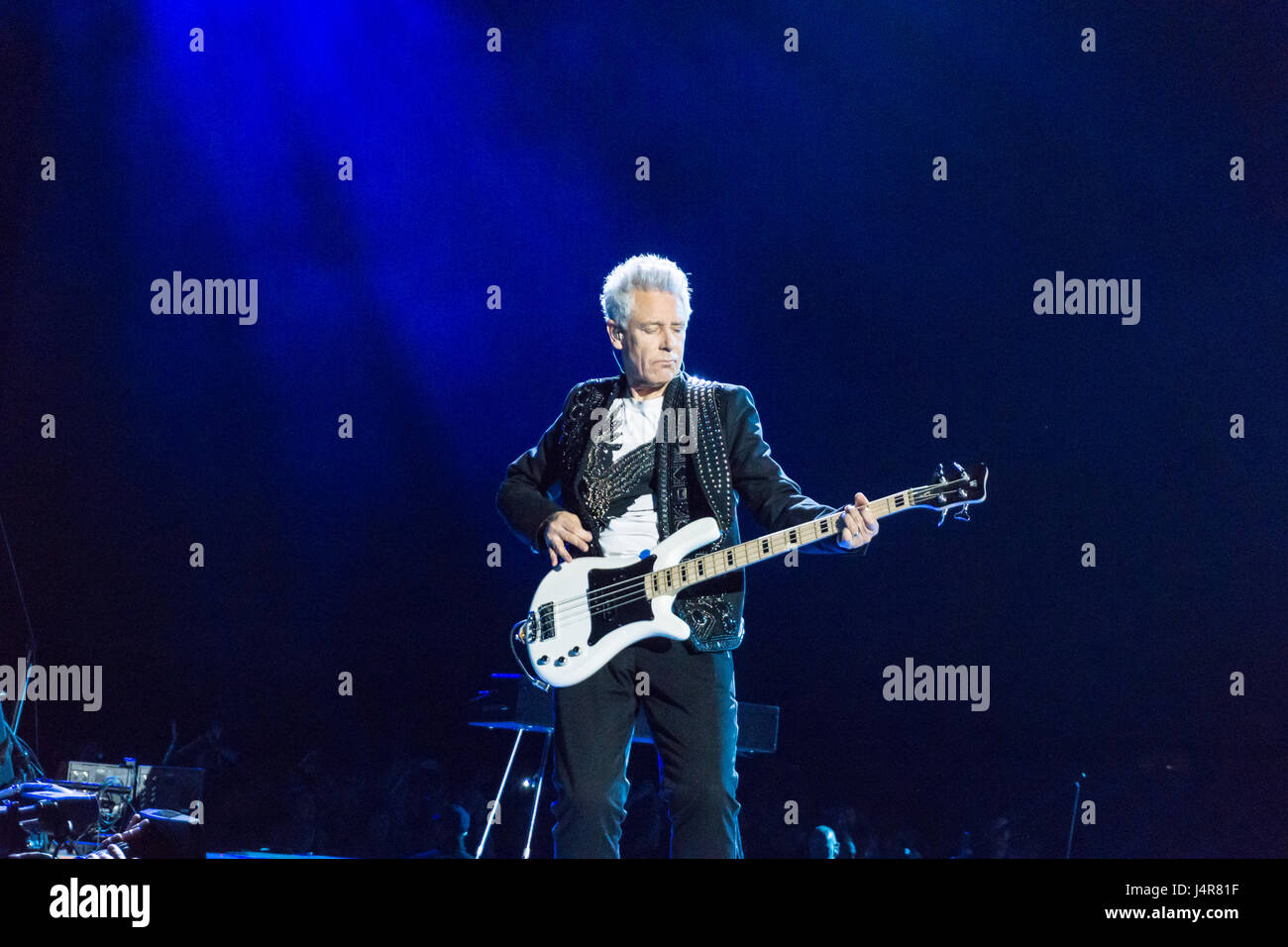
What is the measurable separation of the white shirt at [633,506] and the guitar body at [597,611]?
0.13 ft

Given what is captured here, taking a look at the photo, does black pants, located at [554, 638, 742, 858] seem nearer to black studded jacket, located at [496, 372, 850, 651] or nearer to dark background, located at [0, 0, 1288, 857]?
black studded jacket, located at [496, 372, 850, 651]

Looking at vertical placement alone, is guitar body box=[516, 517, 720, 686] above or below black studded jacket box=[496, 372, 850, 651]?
below

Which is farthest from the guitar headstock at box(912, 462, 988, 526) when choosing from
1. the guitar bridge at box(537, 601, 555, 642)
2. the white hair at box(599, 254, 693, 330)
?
the guitar bridge at box(537, 601, 555, 642)

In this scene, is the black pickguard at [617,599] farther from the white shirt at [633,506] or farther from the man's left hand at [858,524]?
the man's left hand at [858,524]

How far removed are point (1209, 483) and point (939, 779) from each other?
87.9 inches

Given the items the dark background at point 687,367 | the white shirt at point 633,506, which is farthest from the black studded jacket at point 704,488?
the dark background at point 687,367

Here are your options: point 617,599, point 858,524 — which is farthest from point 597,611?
point 858,524

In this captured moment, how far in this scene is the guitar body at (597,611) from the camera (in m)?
3.36

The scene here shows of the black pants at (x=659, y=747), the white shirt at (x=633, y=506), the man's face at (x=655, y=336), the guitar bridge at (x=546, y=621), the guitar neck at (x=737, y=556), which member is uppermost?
Answer: the man's face at (x=655, y=336)

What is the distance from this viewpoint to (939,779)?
21.6ft

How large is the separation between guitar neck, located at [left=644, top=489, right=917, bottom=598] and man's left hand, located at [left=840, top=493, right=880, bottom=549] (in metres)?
0.07

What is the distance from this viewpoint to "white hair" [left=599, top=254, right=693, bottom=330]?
368 cm

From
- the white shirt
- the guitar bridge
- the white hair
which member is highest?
the white hair

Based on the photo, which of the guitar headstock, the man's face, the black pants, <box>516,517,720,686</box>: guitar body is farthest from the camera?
the man's face
